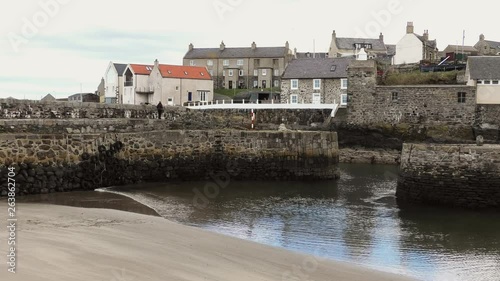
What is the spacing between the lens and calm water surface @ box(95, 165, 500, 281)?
35.1 feet

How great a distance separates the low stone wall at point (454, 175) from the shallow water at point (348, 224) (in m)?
0.64

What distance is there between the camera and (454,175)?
16625 mm

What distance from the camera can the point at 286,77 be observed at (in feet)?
160

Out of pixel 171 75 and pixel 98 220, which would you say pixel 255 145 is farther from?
pixel 171 75

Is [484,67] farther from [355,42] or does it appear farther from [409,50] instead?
[355,42]

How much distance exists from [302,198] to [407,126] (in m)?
23.0

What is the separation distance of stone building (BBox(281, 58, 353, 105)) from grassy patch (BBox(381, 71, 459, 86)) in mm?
4358

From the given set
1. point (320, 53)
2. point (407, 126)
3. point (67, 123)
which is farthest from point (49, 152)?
point (320, 53)

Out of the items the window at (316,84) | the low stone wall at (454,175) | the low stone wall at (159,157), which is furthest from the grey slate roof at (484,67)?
the low stone wall at (454,175)

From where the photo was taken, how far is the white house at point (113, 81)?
2357 inches

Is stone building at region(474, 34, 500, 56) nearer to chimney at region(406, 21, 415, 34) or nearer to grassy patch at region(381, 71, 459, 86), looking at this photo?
chimney at region(406, 21, 415, 34)

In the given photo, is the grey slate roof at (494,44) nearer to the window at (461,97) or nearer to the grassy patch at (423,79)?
the grassy patch at (423,79)

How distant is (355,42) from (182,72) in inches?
1132

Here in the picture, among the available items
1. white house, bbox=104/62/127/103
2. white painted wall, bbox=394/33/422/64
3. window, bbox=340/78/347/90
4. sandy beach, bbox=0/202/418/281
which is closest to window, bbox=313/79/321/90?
window, bbox=340/78/347/90
